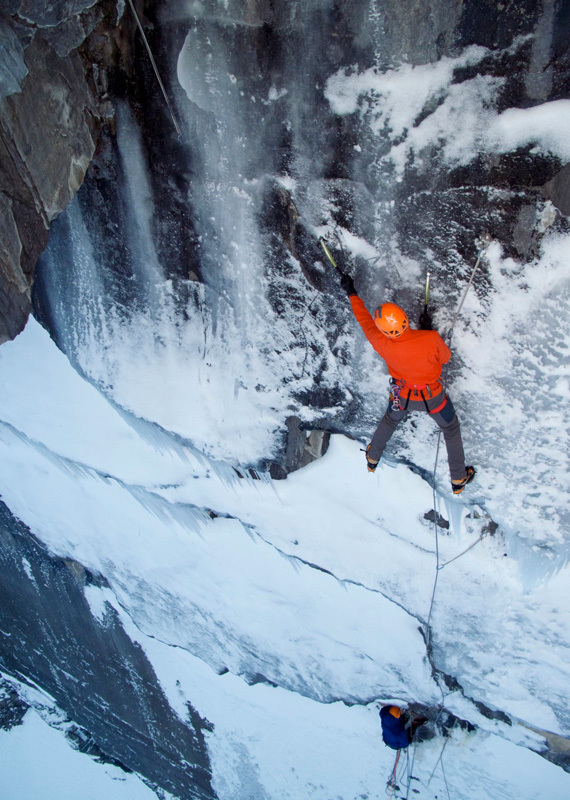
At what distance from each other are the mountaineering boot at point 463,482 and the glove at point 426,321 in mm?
708

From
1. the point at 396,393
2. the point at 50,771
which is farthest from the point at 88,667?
the point at 396,393

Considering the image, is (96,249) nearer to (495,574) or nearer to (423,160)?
(423,160)

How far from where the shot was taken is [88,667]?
433cm

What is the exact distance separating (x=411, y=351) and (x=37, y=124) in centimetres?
157

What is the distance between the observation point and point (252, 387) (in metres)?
2.67

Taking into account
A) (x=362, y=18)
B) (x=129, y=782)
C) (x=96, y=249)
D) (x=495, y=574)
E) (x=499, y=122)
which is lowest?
(x=129, y=782)

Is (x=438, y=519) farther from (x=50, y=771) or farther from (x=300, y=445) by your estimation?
(x=50, y=771)

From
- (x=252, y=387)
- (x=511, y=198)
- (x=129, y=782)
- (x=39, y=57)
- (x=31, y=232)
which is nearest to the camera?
(x=39, y=57)

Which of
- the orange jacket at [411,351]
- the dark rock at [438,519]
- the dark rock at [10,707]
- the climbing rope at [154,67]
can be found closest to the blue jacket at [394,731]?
the dark rock at [438,519]

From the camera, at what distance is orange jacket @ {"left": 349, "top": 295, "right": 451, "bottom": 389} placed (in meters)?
2.00

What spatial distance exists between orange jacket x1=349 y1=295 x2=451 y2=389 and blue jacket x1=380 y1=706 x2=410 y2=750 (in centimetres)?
226

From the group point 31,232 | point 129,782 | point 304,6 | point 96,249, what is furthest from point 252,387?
point 129,782

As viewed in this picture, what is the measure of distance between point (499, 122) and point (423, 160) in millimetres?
277

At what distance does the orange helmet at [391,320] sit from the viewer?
1.94 m
